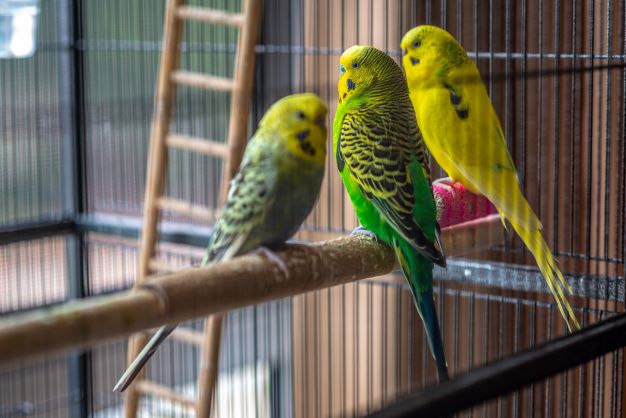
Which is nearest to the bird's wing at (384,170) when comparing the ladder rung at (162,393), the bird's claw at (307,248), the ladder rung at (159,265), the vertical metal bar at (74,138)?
the bird's claw at (307,248)

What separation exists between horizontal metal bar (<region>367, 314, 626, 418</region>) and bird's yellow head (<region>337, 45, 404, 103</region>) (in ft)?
1.27

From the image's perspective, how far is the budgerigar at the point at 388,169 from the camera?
3.24ft

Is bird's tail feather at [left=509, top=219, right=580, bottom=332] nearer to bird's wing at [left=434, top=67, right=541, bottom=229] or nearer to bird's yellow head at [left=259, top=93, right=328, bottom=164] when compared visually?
bird's wing at [left=434, top=67, right=541, bottom=229]

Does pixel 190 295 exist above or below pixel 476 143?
below

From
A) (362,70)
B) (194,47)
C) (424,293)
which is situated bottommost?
(424,293)

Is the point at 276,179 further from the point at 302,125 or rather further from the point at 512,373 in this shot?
the point at 512,373

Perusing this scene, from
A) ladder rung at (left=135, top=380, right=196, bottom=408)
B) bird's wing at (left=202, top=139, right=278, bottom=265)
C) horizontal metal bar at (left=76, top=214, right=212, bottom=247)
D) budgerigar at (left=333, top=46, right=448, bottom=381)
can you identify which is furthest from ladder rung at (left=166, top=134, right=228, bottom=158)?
bird's wing at (left=202, top=139, right=278, bottom=265)

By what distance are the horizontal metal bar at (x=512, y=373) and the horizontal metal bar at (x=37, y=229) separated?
1.45 meters

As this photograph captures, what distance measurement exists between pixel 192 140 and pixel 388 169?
0.82 metres

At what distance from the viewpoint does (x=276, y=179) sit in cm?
85

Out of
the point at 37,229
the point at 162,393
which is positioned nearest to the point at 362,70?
the point at 162,393

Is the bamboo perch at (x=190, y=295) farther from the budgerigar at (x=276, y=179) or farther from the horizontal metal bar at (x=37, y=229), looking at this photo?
the horizontal metal bar at (x=37, y=229)

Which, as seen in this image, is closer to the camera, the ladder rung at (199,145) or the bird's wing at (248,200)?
the bird's wing at (248,200)

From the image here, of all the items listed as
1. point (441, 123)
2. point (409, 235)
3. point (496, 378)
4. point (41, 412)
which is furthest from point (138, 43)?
point (496, 378)
